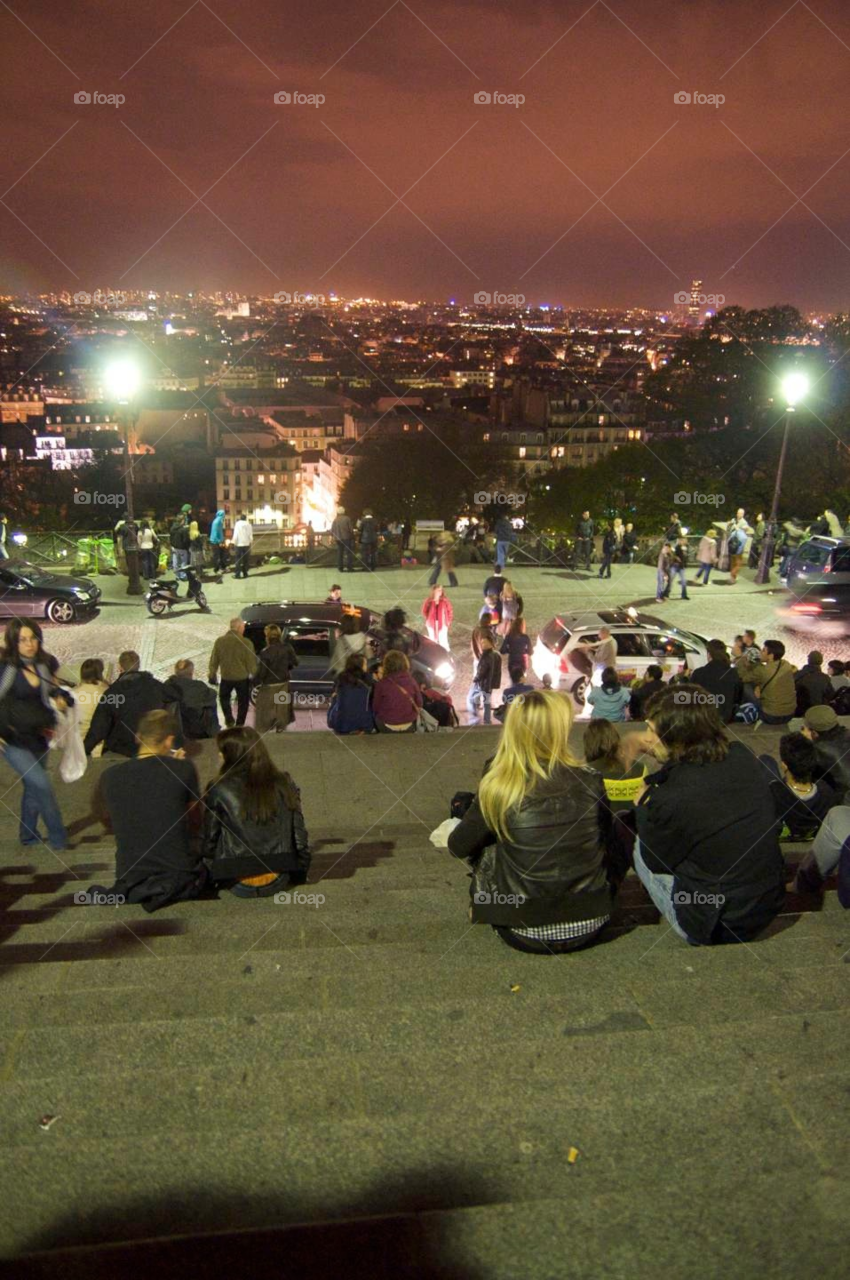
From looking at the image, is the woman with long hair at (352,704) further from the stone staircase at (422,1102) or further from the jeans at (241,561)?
the jeans at (241,561)

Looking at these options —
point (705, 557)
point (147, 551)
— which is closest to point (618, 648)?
point (705, 557)

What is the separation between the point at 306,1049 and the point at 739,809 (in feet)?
6.64

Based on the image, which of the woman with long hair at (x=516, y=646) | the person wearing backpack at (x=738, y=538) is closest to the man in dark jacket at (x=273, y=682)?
the woman with long hair at (x=516, y=646)

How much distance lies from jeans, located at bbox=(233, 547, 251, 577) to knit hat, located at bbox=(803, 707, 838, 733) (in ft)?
51.1

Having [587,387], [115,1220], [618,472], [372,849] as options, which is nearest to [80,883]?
[372,849]

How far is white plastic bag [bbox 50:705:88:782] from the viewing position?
714 cm

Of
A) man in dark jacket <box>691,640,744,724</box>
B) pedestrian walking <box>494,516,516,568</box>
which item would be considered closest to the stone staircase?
man in dark jacket <box>691,640,744,724</box>

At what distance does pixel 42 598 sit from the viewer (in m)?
17.9

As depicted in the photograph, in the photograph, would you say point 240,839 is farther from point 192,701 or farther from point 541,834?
point 192,701

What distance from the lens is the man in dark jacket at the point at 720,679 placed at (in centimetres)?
1066

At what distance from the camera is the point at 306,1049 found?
3.47 metres

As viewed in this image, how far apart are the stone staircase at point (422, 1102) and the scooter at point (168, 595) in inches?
549

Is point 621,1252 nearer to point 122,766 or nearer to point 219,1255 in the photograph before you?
point 219,1255

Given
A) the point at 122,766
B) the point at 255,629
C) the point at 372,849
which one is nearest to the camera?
the point at 122,766
